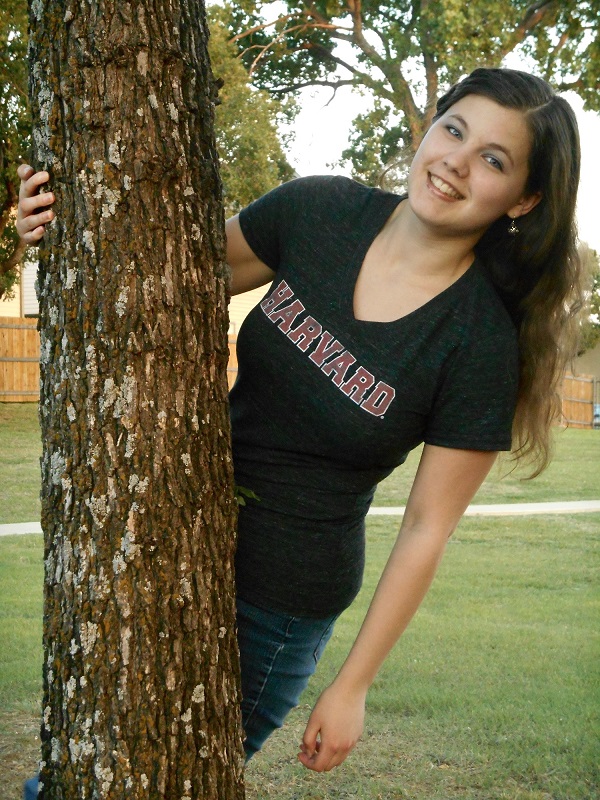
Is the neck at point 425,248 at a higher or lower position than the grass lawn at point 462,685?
higher

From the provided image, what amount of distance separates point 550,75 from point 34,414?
35.9ft

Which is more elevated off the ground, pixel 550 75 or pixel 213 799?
pixel 550 75

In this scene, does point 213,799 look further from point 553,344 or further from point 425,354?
point 553,344

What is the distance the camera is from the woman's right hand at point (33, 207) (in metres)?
1.64

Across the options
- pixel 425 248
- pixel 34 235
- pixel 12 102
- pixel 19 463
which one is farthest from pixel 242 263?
pixel 12 102

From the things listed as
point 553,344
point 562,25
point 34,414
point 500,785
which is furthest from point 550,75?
point 553,344

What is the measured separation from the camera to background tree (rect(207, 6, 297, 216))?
53.2 ft

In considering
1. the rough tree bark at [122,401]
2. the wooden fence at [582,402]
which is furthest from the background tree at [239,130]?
the rough tree bark at [122,401]

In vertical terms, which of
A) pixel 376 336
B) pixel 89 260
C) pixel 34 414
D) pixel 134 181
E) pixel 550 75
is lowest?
pixel 34 414

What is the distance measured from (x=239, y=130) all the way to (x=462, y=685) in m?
12.9

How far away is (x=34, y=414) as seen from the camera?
17.3 meters

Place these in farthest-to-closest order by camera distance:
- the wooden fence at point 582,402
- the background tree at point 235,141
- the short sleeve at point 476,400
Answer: the wooden fence at point 582,402 < the background tree at point 235,141 < the short sleeve at point 476,400

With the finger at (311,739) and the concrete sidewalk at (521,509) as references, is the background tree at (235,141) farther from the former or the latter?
the finger at (311,739)

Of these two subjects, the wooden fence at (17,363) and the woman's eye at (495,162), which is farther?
the wooden fence at (17,363)
